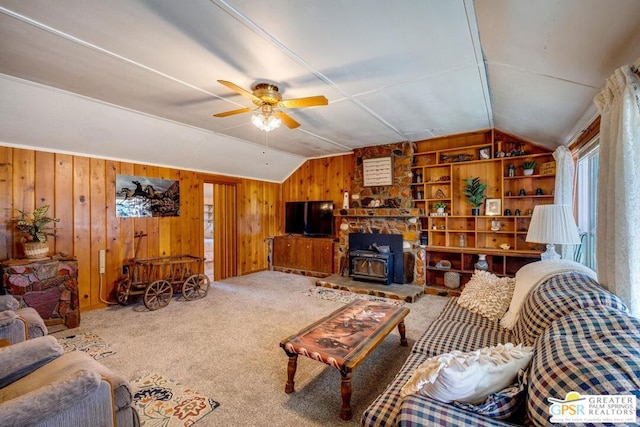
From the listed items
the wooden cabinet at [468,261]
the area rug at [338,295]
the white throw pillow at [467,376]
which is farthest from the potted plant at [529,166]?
the white throw pillow at [467,376]

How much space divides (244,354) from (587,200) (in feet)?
13.9

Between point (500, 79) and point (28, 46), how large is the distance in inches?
150

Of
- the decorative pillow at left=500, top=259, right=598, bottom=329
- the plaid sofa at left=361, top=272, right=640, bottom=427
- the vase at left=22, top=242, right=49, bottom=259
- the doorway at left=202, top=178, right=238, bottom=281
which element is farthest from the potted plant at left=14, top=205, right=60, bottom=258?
the decorative pillow at left=500, top=259, right=598, bottom=329

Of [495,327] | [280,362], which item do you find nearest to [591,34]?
[495,327]

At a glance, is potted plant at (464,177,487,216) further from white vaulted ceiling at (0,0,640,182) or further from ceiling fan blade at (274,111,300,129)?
ceiling fan blade at (274,111,300,129)

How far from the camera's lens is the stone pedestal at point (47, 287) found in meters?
3.00

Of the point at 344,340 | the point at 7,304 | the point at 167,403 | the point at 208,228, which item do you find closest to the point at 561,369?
the point at 344,340

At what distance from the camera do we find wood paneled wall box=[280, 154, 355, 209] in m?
6.01

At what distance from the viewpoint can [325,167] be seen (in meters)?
6.27

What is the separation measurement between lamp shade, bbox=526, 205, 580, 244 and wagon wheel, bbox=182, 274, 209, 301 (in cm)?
450

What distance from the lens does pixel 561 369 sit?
1.07 metres

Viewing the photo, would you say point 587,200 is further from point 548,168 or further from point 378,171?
point 378,171

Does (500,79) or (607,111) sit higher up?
(500,79)

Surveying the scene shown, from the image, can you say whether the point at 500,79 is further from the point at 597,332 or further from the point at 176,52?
the point at 176,52
